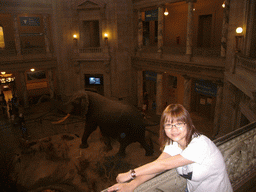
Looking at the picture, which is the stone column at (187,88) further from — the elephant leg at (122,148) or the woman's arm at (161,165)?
the woman's arm at (161,165)

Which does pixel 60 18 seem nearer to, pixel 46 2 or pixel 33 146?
pixel 46 2

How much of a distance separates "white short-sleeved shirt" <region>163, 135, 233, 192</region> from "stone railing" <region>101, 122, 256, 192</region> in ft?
0.91

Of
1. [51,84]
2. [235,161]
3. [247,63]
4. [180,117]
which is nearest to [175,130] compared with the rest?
[180,117]

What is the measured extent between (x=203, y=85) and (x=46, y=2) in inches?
575

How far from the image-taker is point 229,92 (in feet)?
34.0

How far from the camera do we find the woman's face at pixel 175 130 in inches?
90.6

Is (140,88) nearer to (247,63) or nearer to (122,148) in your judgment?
(122,148)

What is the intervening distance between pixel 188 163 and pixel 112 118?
26.6 ft

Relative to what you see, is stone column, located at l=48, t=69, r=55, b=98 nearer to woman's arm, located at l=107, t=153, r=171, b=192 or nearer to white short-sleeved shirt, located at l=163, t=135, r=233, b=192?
woman's arm, located at l=107, t=153, r=171, b=192

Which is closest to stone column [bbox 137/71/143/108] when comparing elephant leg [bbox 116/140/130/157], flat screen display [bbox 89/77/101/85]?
flat screen display [bbox 89/77/101/85]

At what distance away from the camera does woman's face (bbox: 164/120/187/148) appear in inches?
90.6

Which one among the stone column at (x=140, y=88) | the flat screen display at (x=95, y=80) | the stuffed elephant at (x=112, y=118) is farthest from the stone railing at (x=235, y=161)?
the flat screen display at (x=95, y=80)

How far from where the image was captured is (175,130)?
7.61 ft

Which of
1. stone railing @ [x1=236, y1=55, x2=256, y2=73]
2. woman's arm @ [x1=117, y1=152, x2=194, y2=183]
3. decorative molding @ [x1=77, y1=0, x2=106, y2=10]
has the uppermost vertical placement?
decorative molding @ [x1=77, y1=0, x2=106, y2=10]
